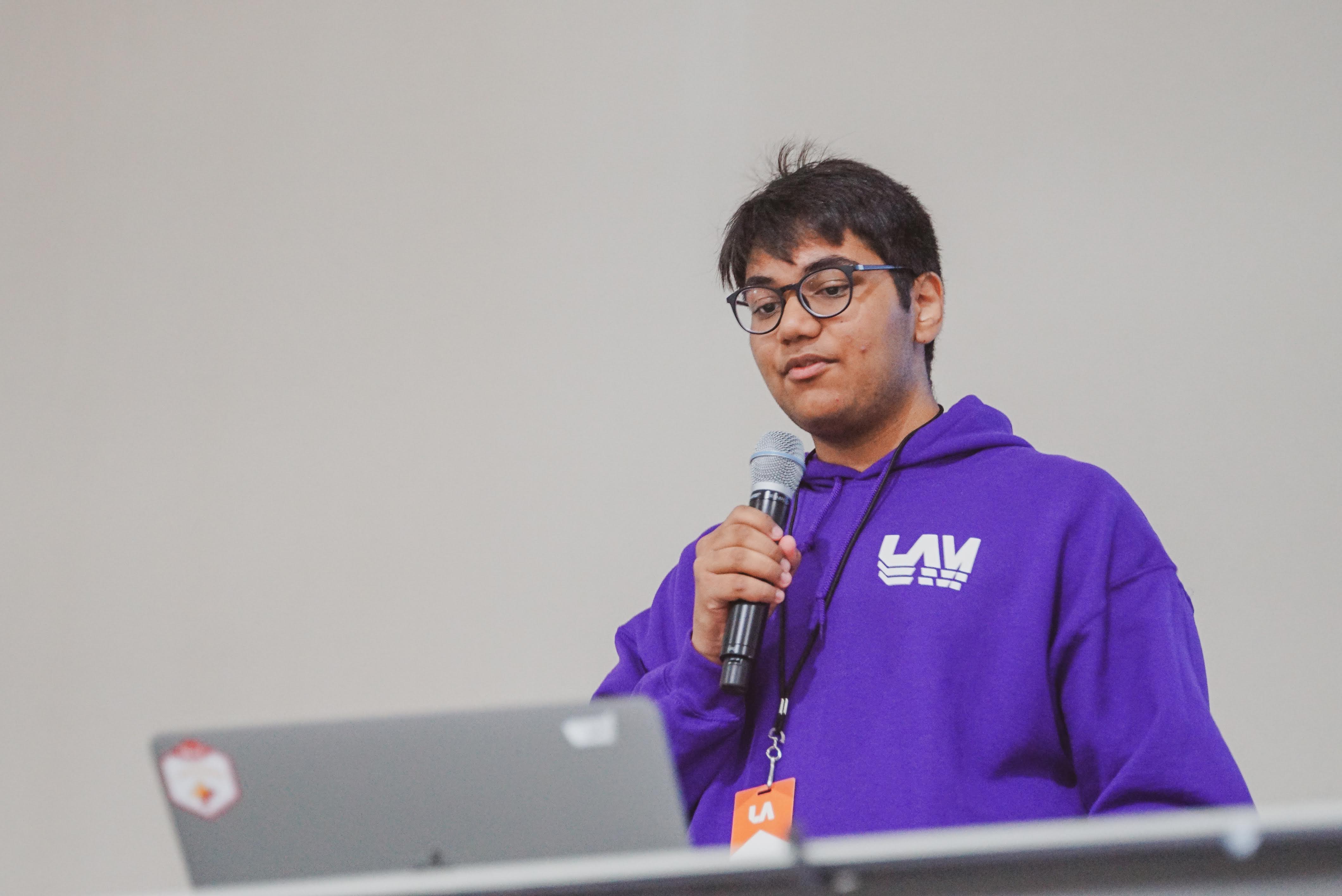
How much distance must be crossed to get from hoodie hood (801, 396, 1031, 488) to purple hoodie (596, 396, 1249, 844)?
0.02m

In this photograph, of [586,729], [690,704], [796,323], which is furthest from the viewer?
[796,323]

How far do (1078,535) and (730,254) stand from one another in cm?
67

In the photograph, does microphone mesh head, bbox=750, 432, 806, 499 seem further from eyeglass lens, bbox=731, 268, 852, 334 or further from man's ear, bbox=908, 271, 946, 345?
man's ear, bbox=908, 271, 946, 345

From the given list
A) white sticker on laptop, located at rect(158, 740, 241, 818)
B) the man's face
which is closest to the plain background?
the man's face

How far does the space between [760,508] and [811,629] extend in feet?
0.63

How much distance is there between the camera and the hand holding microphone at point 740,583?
1.29 metres

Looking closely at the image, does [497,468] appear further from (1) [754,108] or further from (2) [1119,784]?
(2) [1119,784]

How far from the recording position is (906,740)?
1.33 metres

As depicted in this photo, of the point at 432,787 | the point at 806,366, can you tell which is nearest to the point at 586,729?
the point at 432,787

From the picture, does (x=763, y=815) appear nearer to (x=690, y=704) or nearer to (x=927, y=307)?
(x=690, y=704)

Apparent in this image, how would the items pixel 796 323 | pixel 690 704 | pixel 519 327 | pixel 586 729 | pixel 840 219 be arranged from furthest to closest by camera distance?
pixel 519 327 → pixel 840 219 → pixel 796 323 → pixel 690 704 → pixel 586 729

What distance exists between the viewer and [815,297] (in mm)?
1578

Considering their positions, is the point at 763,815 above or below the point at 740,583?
below

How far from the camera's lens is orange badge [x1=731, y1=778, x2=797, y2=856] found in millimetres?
1322
